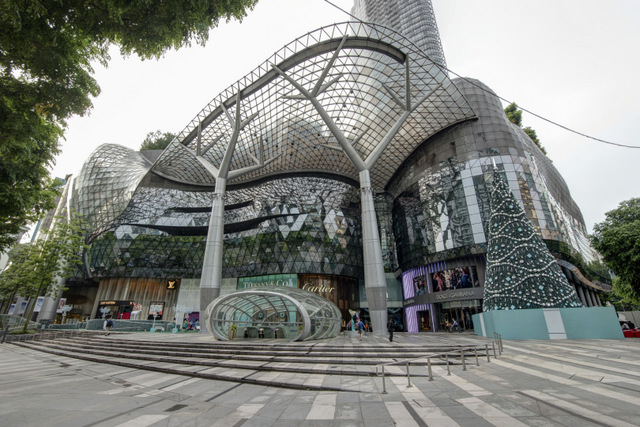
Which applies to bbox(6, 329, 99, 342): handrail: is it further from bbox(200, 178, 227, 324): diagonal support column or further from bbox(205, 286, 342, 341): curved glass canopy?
bbox(205, 286, 342, 341): curved glass canopy

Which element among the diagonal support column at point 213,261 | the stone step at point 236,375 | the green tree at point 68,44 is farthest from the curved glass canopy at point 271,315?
the green tree at point 68,44

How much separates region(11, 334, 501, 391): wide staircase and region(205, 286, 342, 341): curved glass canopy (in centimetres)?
292

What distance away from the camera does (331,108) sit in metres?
38.7

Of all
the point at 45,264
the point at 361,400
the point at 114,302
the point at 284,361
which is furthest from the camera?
the point at 114,302

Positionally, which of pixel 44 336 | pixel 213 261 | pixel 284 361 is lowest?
pixel 44 336

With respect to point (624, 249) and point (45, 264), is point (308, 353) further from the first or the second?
point (45, 264)

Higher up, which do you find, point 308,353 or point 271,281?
point 271,281

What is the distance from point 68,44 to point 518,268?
76.7 feet

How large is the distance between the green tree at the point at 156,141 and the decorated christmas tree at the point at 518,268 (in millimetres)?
76152

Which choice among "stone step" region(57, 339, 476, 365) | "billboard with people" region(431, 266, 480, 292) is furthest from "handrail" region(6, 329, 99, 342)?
"billboard with people" region(431, 266, 480, 292)

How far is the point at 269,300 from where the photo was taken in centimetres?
1814

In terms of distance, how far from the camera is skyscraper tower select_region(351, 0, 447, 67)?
3100 inches

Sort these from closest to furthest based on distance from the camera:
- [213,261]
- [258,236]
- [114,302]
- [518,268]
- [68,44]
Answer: [68,44] < [518,268] < [213,261] < [114,302] < [258,236]

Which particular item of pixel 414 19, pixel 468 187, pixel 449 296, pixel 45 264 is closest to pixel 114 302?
pixel 45 264
